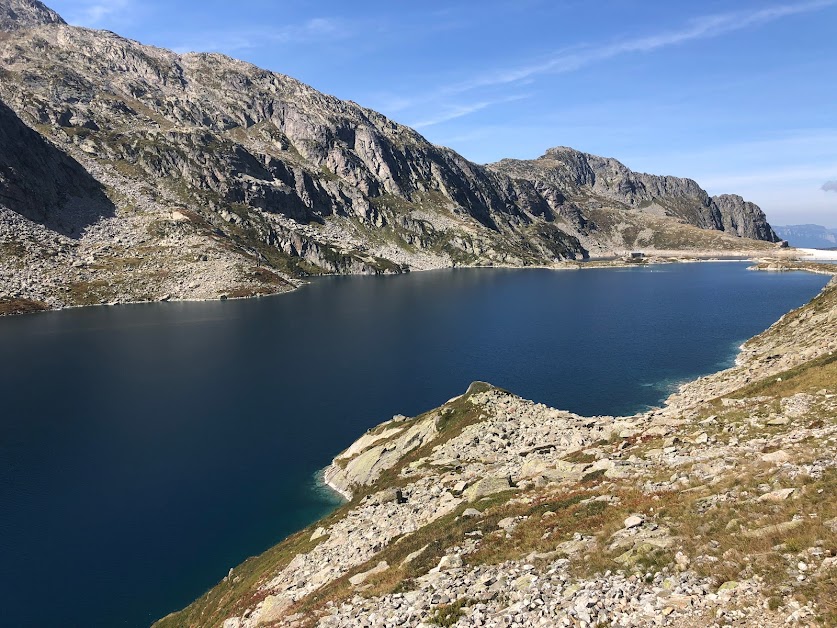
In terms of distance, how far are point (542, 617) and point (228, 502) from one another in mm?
52493

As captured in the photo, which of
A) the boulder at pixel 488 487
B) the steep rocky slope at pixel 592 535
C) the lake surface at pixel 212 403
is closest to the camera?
the steep rocky slope at pixel 592 535

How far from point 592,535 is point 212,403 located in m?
86.6

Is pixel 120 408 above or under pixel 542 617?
under

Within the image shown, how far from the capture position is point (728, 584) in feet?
56.0

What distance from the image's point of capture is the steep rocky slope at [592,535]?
17586 millimetres

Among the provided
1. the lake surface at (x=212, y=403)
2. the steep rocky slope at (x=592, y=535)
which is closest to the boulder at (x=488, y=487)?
the steep rocky slope at (x=592, y=535)

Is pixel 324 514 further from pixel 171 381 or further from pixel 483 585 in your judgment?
pixel 171 381

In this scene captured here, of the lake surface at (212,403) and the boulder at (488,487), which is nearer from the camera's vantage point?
the boulder at (488,487)

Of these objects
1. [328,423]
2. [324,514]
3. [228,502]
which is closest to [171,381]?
[328,423]

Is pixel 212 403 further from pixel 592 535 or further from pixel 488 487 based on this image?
pixel 592 535

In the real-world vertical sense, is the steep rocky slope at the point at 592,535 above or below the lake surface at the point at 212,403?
above

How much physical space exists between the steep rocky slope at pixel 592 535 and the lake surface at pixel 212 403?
1531cm

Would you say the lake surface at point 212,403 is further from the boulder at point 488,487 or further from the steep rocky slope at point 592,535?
the boulder at point 488,487

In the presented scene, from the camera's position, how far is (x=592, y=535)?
2370cm
